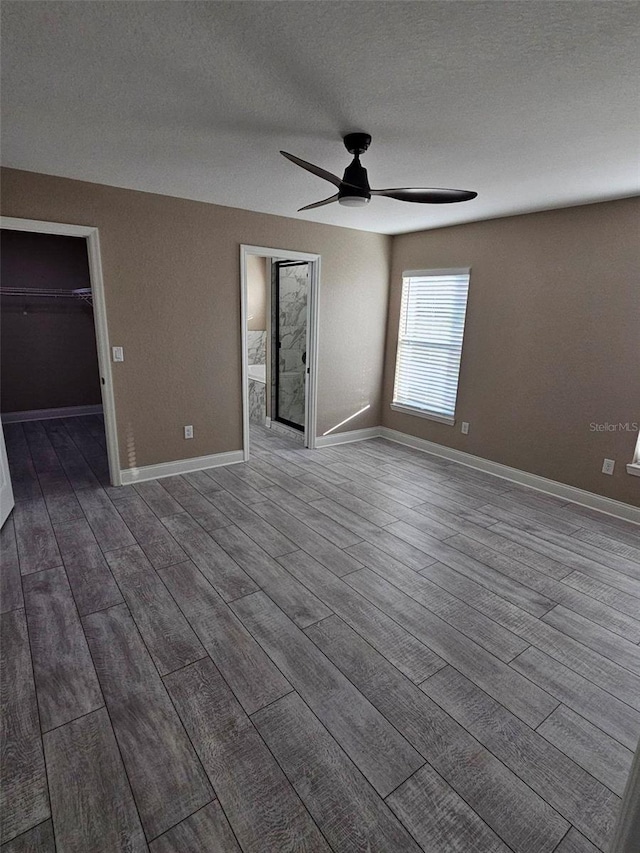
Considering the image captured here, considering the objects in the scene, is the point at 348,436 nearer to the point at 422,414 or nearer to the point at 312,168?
the point at 422,414

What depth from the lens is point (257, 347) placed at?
6.62m

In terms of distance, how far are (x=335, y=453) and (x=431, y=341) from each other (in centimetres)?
170

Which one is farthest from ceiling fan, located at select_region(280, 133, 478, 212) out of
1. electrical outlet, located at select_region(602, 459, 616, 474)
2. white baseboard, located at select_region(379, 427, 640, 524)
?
white baseboard, located at select_region(379, 427, 640, 524)

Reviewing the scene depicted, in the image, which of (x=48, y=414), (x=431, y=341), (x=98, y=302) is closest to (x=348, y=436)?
(x=431, y=341)

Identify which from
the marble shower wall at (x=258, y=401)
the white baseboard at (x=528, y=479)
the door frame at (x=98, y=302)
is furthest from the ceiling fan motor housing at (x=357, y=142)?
the marble shower wall at (x=258, y=401)

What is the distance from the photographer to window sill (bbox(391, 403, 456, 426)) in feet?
15.9

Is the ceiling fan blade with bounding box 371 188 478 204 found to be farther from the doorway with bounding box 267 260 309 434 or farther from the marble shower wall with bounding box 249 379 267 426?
the marble shower wall with bounding box 249 379 267 426

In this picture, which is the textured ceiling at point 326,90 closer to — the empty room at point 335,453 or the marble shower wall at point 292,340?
the empty room at point 335,453

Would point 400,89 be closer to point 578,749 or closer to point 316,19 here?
point 316,19

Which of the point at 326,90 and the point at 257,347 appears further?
the point at 257,347

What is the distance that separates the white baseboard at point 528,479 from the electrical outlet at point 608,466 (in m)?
0.23

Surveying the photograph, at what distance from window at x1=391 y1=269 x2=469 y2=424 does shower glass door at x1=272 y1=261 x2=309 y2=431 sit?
1.23 meters

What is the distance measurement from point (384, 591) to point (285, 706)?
926 mm

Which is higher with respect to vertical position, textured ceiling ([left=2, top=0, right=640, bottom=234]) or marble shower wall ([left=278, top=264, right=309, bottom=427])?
textured ceiling ([left=2, top=0, right=640, bottom=234])
